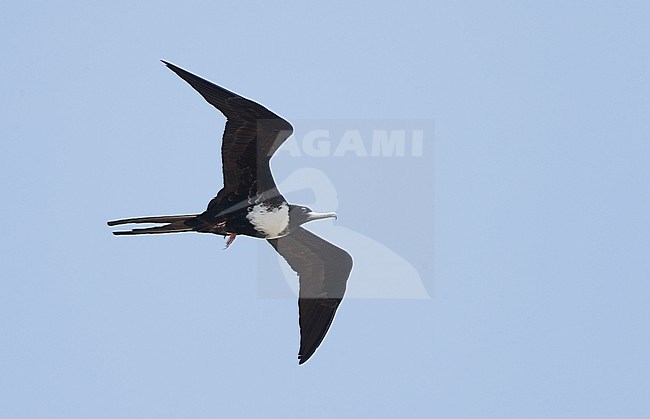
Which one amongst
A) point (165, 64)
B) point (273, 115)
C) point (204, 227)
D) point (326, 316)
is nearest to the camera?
point (165, 64)

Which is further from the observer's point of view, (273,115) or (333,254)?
(333,254)

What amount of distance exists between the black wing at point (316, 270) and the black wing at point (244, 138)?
33.5 inches

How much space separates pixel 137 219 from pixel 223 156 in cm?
77

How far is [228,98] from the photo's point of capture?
8117 mm

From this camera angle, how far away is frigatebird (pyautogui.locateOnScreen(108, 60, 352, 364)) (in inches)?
324

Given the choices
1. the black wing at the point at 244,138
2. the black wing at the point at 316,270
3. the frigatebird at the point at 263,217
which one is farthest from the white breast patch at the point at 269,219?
the black wing at the point at 316,270

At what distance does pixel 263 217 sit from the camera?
890 centimetres

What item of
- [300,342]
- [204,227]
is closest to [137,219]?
[204,227]

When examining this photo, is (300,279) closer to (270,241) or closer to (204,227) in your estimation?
(270,241)

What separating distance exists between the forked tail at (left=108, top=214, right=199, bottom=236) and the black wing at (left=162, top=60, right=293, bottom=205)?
36cm

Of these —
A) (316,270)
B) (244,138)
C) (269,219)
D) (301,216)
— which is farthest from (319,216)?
(244,138)

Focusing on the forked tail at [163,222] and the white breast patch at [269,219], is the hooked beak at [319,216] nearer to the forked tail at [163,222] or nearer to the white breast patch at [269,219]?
the white breast patch at [269,219]

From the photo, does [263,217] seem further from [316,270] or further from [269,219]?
[316,270]

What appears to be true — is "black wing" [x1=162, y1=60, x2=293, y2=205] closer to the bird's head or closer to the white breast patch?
the white breast patch
